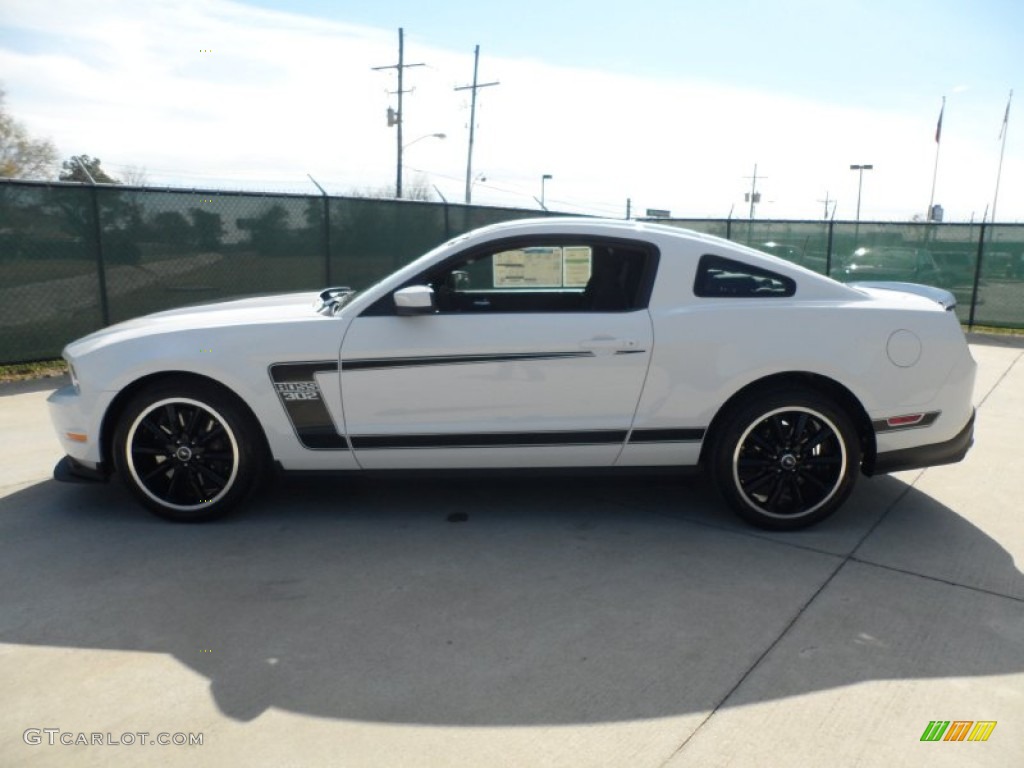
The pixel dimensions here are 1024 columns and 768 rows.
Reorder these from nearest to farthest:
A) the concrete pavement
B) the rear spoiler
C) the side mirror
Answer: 1. the concrete pavement
2. the side mirror
3. the rear spoiler

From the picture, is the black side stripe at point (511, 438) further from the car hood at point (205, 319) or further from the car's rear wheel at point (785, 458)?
the car hood at point (205, 319)

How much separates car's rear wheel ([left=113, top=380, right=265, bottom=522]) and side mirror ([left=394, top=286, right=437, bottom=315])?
98cm

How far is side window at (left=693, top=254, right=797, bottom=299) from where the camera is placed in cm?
403

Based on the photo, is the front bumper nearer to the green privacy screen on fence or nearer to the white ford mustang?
the white ford mustang

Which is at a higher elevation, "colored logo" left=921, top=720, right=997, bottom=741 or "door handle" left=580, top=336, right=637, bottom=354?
"door handle" left=580, top=336, right=637, bottom=354

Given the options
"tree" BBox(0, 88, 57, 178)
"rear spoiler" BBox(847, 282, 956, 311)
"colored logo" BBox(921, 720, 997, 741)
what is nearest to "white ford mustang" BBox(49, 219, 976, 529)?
"rear spoiler" BBox(847, 282, 956, 311)

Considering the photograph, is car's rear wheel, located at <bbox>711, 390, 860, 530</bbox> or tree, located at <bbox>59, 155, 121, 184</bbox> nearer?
car's rear wheel, located at <bbox>711, 390, 860, 530</bbox>

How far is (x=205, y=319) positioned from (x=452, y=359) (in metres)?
1.35

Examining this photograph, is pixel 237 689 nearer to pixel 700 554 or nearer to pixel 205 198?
pixel 700 554

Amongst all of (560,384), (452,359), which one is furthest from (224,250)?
(560,384)

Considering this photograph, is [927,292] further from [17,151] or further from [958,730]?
[17,151]

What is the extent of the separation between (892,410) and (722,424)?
85cm

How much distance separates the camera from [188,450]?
159 inches

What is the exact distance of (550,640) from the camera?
9.95 feet
